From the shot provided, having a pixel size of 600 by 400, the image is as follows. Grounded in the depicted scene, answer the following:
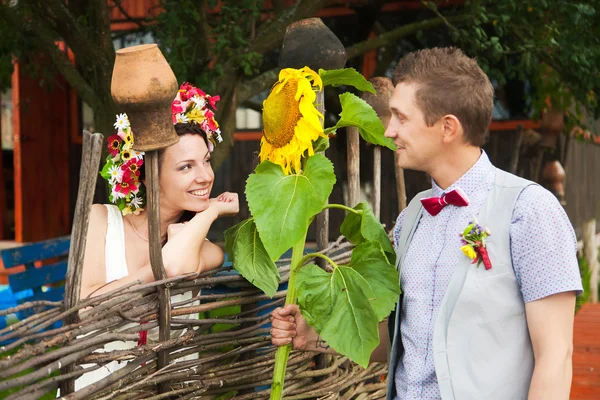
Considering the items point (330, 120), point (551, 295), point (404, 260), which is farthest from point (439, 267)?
point (330, 120)

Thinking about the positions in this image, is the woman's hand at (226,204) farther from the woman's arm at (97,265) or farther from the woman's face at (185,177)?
the woman's arm at (97,265)

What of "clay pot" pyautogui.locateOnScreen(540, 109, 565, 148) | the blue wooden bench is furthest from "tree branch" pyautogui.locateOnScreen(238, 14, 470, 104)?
"clay pot" pyautogui.locateOnScreen(540, 109, 565, 148)

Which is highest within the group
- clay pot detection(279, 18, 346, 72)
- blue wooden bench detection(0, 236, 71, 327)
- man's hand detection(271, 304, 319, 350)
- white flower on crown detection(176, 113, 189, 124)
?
clay pot detection(279, 18, 346, 72)

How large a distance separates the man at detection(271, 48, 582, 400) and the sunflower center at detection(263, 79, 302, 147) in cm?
27

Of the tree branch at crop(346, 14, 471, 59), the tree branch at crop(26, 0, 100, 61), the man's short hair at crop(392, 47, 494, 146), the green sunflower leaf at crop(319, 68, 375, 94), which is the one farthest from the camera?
the tree branch at crop(346, 14, 471, 59)

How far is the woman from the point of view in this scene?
2.53 meters

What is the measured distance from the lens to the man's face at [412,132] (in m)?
2.03

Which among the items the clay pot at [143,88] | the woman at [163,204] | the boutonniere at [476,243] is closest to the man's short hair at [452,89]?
the boutonniere at [476,243]

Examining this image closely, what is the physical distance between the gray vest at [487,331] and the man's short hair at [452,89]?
0.75 feet

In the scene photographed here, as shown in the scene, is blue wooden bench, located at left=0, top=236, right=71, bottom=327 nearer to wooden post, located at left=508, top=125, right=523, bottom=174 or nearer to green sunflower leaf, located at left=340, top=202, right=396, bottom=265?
green sunflower leaf, located at left=340, top=202, right=396, bottom=265

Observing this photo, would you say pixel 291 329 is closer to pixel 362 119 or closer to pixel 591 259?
pixel 362 119

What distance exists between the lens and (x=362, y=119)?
227 cm

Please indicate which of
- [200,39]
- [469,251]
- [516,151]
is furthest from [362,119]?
[516,151]

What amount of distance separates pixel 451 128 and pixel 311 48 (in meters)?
0.64
